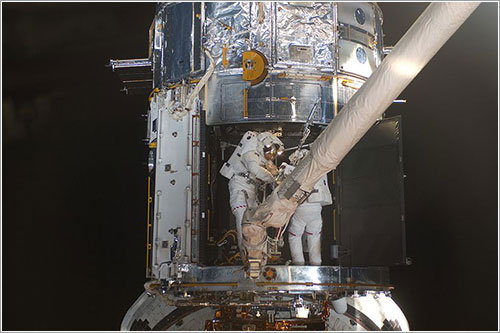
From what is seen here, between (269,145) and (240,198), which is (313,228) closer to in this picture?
(240,198)

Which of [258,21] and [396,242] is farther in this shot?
[258,21]

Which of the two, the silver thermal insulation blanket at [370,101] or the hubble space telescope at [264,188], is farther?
the hubble space telescope at [264,188]

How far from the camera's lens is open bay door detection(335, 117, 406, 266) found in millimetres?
6402

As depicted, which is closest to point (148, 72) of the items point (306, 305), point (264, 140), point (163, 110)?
point (163, 110)

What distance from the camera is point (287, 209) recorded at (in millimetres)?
5750

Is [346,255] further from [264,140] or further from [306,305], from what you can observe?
[264,140]

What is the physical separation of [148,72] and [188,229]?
3063 mm

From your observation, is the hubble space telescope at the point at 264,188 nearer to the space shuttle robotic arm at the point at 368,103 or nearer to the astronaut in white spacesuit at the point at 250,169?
the space shuttle robotic arm at the point at 368,103

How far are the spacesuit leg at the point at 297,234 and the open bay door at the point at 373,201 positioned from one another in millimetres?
440

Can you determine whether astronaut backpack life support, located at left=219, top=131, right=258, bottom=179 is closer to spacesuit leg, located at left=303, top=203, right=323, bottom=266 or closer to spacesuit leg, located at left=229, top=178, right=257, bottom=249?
spacesuit leg, located at left=229, top=178, right=257, bottom=249

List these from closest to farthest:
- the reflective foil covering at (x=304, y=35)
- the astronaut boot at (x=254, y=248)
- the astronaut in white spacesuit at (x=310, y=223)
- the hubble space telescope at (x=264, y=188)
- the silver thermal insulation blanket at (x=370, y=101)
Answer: the silver thermal insulation blanket at (x=370, y=101), the astronaut boot at (x=254, y=248), the hubble space telescope at (x=264, y=188), the astronaut in white spacesuit at (x=310, y=223), the reflective foil covering at (x=304, y=35)

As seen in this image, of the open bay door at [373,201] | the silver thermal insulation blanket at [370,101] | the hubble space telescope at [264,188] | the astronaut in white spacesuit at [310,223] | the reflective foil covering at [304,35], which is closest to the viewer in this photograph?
the silver thermal insulation blanket at [370,101]

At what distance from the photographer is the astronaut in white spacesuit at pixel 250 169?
6.50m

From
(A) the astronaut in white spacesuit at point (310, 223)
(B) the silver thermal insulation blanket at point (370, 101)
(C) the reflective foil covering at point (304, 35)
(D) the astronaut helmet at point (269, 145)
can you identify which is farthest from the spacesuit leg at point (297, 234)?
(C) the reflective foil covering at point (304, 35)
